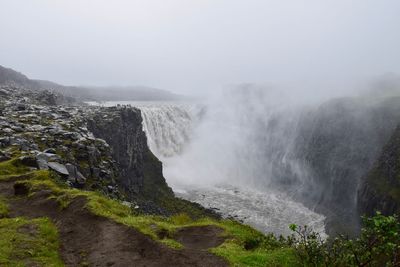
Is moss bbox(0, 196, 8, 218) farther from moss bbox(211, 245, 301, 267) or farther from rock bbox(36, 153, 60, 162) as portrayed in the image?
moss bbox(211, 245, 301, 267)

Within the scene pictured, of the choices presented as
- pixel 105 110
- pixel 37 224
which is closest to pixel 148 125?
pixel 105 110

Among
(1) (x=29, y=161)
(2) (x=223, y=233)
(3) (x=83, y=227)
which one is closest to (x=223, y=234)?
(2) (x=223, y=233)

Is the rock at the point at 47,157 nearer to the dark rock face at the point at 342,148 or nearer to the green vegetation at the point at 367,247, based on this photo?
the green vegetation at the point at 367,247

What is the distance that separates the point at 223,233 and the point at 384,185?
187 ft

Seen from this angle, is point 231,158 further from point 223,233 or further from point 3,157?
point 223,233

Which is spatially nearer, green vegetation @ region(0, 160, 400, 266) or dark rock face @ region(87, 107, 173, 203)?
green vegetation @ region(0, 160, 400, 266)

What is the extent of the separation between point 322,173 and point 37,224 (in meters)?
81.1

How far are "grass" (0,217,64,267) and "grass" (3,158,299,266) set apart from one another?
2.61 metres

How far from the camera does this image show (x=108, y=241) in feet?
57.7

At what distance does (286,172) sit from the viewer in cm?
10262

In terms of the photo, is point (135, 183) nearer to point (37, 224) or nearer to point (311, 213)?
point (311, 213)

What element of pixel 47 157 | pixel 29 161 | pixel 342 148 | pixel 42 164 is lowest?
pixel 342 148

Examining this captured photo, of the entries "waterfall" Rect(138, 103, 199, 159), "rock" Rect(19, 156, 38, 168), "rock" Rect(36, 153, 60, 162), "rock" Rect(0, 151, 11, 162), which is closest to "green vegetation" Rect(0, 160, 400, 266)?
"rock" Rect(19, 156, 38, 168)

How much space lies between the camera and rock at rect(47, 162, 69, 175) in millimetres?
30469
